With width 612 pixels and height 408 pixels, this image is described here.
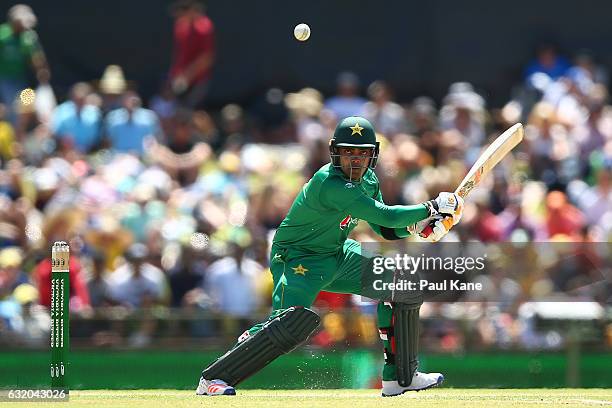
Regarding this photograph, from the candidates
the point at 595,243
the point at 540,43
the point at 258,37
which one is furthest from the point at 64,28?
the point at 595,243

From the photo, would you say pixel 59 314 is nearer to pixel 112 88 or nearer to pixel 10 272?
pixel 10 272

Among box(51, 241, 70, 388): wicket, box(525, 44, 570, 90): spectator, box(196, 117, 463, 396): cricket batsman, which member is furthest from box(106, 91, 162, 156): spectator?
box(51, 241, 70, 388): wicket

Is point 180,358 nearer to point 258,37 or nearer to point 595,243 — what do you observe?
point 595,243

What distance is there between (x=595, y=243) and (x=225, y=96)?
18.0 ft

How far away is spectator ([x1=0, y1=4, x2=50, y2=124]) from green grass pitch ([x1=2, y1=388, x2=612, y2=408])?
5.60 m

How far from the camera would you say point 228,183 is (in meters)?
14.0

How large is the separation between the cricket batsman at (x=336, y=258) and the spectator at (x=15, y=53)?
6736mm

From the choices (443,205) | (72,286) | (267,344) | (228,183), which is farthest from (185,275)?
(443,205)

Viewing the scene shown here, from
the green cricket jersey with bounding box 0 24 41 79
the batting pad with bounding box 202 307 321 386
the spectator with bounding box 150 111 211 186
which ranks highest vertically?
the green cricket jersey with bounding box 0 24 41 79

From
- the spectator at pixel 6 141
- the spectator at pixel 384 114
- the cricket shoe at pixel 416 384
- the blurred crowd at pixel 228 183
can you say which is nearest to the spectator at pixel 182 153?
the blurred crowd at pixel 228 183

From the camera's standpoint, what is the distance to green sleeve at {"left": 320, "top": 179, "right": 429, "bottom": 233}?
8.60 meters

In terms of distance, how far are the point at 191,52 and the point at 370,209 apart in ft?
24.3

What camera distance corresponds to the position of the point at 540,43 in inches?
627

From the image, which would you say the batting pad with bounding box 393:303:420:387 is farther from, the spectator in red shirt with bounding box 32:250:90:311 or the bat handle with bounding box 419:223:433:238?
the spectator in red shirt with bounding box 32:250:90:311
